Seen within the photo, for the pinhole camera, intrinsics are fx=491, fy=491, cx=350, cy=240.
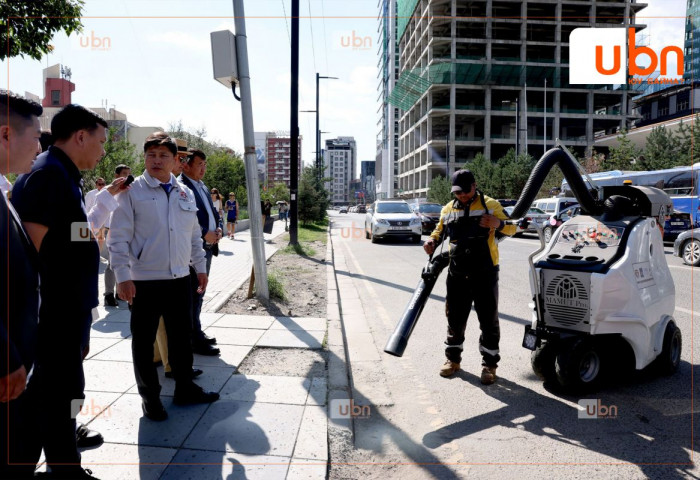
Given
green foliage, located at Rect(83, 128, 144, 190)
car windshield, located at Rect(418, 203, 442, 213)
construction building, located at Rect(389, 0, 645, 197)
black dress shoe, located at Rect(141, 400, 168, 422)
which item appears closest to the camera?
black dress shoe, located at Rect(141, 400, 168, 422)

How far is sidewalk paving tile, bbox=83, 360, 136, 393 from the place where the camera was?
3990 millimetres

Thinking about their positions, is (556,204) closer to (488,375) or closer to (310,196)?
(310,196)

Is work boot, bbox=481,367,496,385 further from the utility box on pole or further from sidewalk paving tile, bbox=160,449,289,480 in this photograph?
the utility box on pole

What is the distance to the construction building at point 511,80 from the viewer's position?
214ft

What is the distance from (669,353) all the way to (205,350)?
14.4 ft

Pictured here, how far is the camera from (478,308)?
455cm

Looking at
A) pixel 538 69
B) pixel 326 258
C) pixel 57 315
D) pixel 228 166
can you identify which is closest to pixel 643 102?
pixel 538 69

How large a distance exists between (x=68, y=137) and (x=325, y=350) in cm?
342

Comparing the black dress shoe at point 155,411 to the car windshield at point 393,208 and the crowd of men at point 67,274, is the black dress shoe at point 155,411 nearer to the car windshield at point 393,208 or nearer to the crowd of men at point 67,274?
the crowd of men at point 67,274

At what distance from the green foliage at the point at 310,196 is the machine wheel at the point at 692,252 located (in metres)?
19.0

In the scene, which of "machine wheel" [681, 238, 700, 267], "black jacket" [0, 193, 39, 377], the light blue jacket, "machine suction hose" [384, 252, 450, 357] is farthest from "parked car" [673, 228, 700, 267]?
"black jacket" [0, 193, 39, 377]

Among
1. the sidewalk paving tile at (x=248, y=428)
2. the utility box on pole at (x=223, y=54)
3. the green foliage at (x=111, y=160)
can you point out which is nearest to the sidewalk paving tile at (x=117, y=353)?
the sidewalk paving tile at (x=248, y=428)

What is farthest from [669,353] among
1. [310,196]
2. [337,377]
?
[310,196]

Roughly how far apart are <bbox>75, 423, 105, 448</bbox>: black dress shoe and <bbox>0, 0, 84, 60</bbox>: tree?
6239 mm
